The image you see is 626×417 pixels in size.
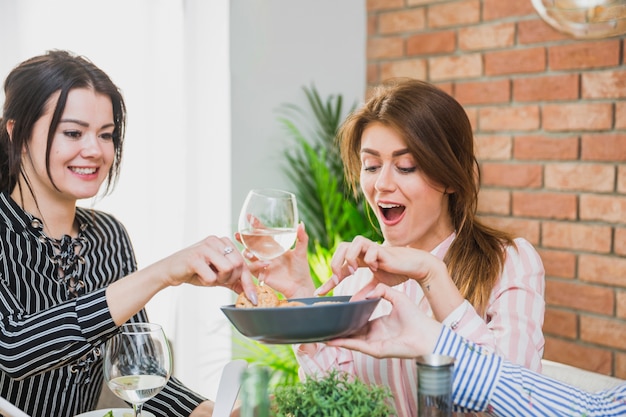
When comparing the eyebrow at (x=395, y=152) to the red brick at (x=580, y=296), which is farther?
the red brick at (x=580, y=296)

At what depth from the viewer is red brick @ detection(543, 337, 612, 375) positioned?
2674 millimetres

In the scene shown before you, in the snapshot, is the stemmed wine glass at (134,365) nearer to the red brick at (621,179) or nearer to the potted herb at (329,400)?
the potted herb at (329,400)

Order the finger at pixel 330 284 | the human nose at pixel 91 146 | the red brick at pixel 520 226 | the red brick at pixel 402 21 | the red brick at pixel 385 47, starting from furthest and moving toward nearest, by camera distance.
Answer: the red brick at pixel 385 47 → the red brick at pixel 402 21 → the red brick at pixel 520 226 → the human nose at pixel 91 146 → the finger at pixel 330 284

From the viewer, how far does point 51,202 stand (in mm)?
1807

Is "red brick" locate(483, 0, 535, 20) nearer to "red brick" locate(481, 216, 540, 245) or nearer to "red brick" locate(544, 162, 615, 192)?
"red brick" locate(544, 162, 615, 192)

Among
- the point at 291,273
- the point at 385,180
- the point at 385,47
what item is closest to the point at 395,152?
the point at 385,180

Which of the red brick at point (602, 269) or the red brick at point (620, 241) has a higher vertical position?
the red brick at point (620, 241)

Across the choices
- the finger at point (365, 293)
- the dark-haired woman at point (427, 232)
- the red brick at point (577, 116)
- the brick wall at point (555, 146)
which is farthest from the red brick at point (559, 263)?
the finger at point (365, 293)

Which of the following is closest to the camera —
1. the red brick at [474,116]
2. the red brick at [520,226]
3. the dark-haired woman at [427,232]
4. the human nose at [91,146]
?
the dark-haired woman at [427,232]

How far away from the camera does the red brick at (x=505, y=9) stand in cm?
287

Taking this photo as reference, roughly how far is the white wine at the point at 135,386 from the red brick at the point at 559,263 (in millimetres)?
1925

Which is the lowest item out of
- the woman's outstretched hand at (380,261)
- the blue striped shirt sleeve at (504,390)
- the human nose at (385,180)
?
the blue striped shirt sleeve at (504,390)

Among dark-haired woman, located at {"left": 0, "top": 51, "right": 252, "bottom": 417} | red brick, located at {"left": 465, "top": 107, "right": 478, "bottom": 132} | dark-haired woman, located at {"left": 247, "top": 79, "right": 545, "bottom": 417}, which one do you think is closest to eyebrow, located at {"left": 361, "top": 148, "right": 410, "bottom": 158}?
dark-haired woman, located at {"left": 247, "top": 79, "right": 545, "bottom": 417}

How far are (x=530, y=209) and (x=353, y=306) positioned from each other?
1892mm
